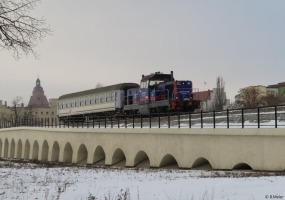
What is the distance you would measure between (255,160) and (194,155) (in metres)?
4.39

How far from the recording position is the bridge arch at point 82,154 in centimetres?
3945

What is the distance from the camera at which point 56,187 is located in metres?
12.6

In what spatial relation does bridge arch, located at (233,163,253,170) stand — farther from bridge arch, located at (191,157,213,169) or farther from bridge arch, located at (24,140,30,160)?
bridge arch, located at (24,140,30,160)

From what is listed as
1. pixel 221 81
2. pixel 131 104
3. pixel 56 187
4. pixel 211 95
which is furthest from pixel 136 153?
pixel 211 95

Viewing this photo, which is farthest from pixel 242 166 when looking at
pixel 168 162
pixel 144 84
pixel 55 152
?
pixel 55 152

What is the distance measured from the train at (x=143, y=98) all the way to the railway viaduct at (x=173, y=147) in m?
5.21

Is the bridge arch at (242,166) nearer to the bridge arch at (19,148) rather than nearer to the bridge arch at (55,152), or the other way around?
the bridge arch at (55,152)

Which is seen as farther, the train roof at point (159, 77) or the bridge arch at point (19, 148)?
the bridge arch at point (19, 148)

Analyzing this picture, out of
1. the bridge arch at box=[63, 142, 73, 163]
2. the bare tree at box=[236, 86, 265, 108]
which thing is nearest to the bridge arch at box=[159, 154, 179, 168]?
the bridge arch at box=[63, 142, 73, 163]

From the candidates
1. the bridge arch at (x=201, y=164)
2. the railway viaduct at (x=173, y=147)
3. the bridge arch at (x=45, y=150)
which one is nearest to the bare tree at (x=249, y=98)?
the bridge arch at (x=45, y=150)

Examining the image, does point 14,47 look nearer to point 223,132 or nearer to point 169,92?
point 223,132

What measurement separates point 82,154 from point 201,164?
58.2 feet

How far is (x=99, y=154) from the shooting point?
36906 mm

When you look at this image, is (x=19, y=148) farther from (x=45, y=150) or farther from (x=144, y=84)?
(x=144, y=84)
